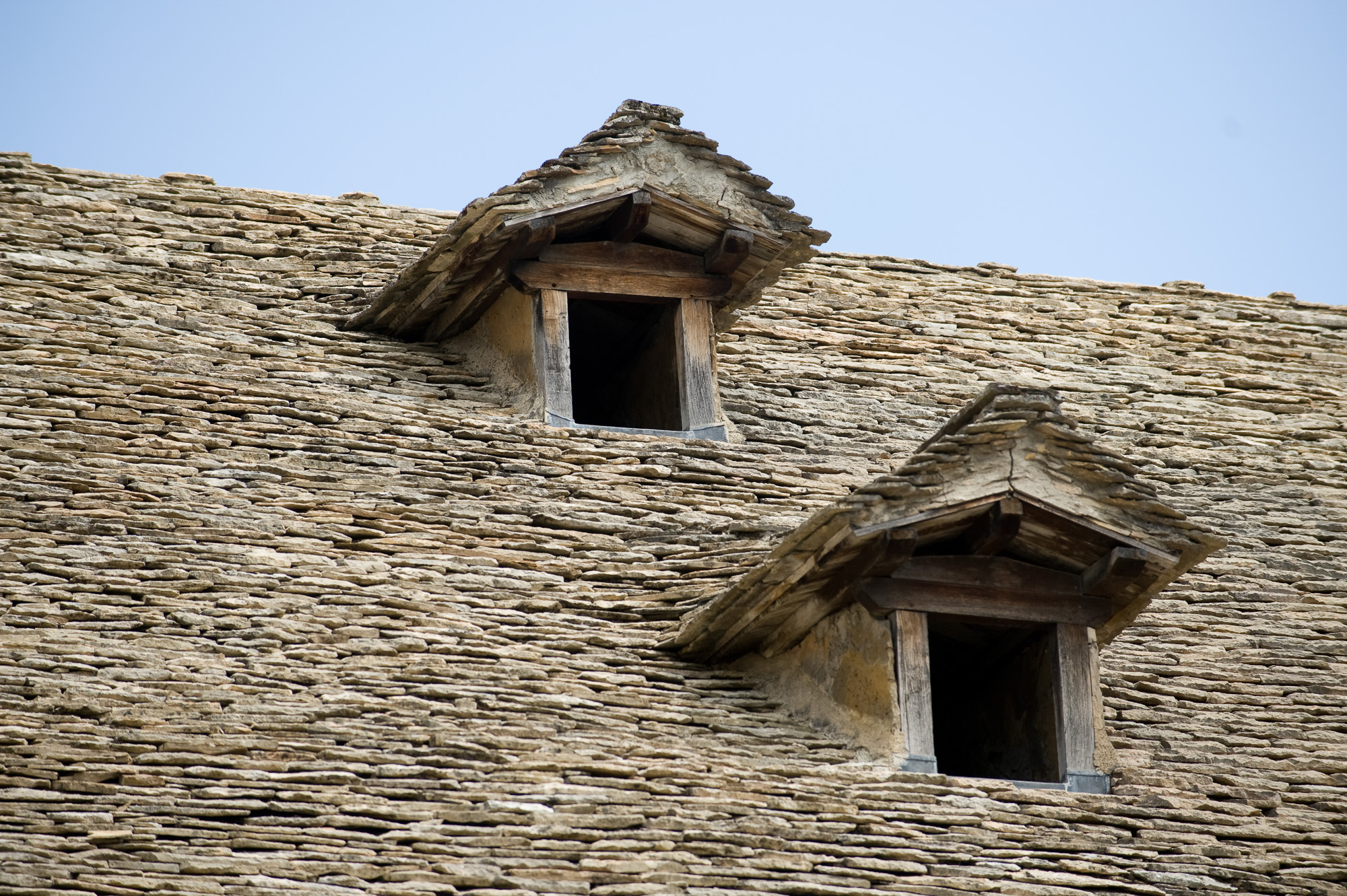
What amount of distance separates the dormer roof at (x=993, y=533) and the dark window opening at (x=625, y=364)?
2.26 meters

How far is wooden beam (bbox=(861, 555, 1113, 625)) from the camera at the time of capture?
8250 mm

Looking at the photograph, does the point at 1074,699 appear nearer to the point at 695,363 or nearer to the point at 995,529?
the point at 995,529

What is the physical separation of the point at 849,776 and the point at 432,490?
273 centimetres

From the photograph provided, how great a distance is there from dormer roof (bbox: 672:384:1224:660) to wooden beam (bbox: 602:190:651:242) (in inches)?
101

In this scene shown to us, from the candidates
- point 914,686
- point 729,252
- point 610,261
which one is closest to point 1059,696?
point 914,686

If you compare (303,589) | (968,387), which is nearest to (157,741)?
(303,589)

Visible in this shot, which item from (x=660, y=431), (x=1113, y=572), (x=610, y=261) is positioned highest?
(x=610, y=261)

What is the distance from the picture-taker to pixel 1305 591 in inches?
406

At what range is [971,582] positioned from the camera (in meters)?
8.49

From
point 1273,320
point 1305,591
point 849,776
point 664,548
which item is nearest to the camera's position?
point 849,776

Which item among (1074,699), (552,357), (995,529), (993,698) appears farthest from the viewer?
(552,357)

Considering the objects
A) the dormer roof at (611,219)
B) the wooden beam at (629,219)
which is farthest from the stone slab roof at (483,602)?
the wooden beam at (629,219)

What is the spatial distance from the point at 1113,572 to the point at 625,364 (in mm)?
4021

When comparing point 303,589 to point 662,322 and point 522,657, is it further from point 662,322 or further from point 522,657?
point 662,322
